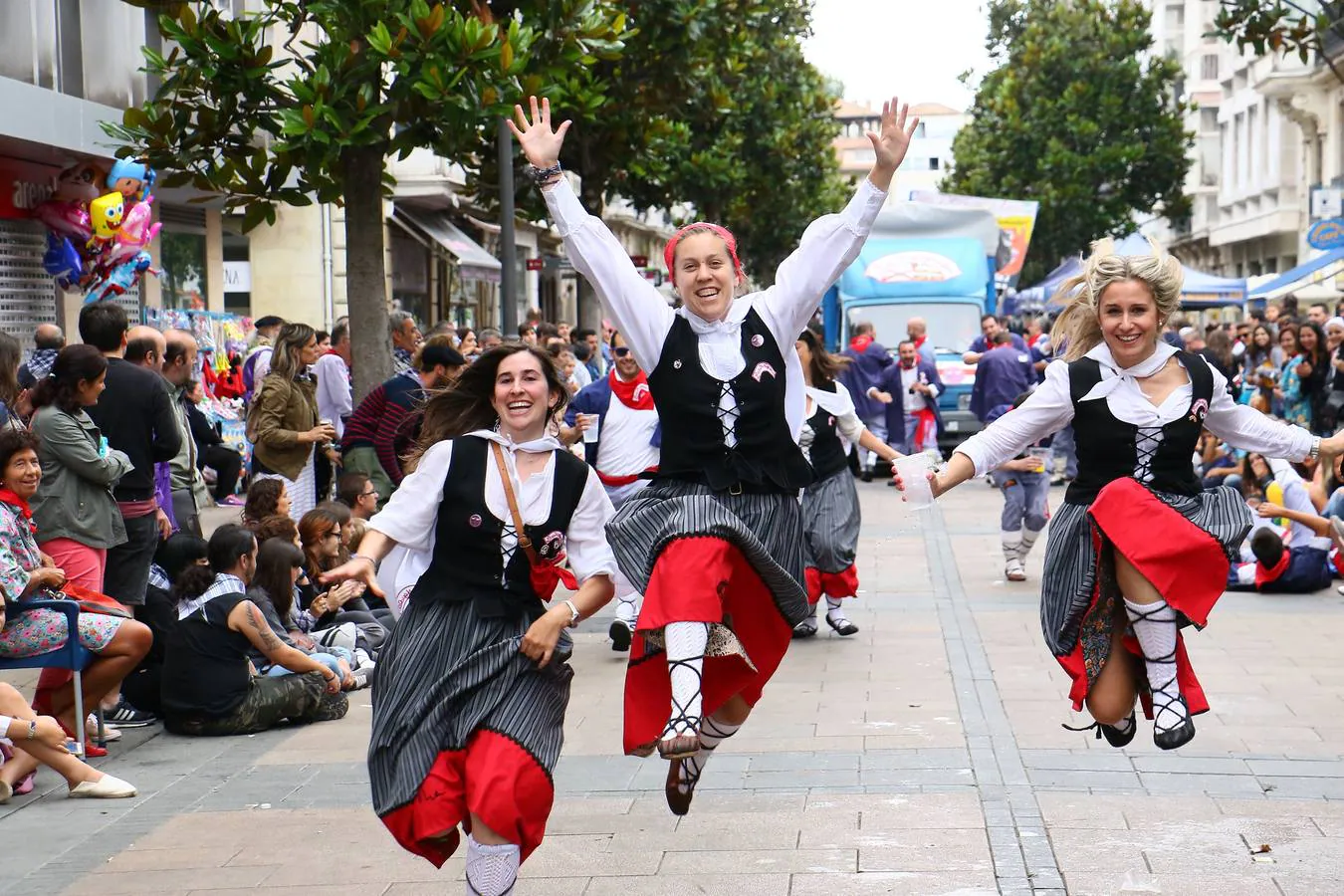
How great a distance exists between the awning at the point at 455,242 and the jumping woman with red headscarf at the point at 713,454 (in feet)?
85.9

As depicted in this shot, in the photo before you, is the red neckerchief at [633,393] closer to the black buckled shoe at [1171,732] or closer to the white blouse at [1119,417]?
the white blouse at [1119,417]

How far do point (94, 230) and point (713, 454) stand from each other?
12844 mm

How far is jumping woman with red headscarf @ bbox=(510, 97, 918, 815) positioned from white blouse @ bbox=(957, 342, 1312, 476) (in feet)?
1.96

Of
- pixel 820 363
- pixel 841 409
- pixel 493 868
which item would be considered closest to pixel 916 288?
pixel 820 363

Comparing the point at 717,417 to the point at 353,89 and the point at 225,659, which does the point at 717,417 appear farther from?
the point at 353,89

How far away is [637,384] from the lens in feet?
34.5

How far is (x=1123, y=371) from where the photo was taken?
562 centimetres

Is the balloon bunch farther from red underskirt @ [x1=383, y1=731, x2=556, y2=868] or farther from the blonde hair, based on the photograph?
red underskirt @ [x1=383, y1=731, x2=556, y2=868]

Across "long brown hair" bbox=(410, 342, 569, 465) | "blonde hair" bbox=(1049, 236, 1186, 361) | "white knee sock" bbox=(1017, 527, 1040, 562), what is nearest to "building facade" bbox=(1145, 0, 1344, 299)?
"white knee sock" bbox=(1017, 527, 1040, 562)

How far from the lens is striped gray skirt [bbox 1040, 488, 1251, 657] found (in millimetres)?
5531

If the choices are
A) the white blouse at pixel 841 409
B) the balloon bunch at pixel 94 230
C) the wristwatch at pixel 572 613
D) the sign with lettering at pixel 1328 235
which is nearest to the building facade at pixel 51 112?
the balloon bunch at pixel 94 230

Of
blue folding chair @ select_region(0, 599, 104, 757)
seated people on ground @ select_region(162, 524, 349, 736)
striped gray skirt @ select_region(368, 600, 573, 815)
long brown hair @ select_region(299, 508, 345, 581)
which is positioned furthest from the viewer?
long brown hair @ select_region(299, 508, 345, 581)

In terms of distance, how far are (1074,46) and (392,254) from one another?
28.6 m

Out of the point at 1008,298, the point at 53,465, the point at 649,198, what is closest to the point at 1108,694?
the point at 53,465
